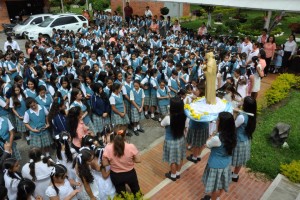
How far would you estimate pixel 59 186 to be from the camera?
3.80 metres

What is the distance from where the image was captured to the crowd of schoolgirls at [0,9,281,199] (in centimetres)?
408

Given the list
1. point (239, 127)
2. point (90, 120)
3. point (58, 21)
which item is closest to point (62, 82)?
point (90, 120)

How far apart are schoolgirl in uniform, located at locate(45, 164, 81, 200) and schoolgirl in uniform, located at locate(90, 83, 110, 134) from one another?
2.61m

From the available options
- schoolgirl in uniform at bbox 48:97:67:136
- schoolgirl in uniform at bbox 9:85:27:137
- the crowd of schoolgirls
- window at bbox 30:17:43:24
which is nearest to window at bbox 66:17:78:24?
window at bbox 30:17:43:24

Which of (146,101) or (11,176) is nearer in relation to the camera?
(11,176)

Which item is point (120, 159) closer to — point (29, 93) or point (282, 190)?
point (282, 190)

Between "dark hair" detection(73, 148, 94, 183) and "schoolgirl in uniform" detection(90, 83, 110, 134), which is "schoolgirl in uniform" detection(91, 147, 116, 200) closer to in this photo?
"dark hair" detection(73, 148, 94, 183)

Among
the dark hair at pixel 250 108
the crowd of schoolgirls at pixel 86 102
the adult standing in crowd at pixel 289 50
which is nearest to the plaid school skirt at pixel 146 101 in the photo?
the crowd of schoolgirls at pixel 86 102

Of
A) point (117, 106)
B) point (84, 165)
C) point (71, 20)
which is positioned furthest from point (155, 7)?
point (84, 165)

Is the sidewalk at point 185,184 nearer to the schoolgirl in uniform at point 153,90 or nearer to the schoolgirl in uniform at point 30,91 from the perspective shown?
the schoolgirl in uniform at point 153,90

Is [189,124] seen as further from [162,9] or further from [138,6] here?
[138,6]

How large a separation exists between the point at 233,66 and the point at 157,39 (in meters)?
4.43

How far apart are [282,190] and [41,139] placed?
4.83 metres

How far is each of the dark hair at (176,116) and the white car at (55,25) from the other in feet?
40.7
